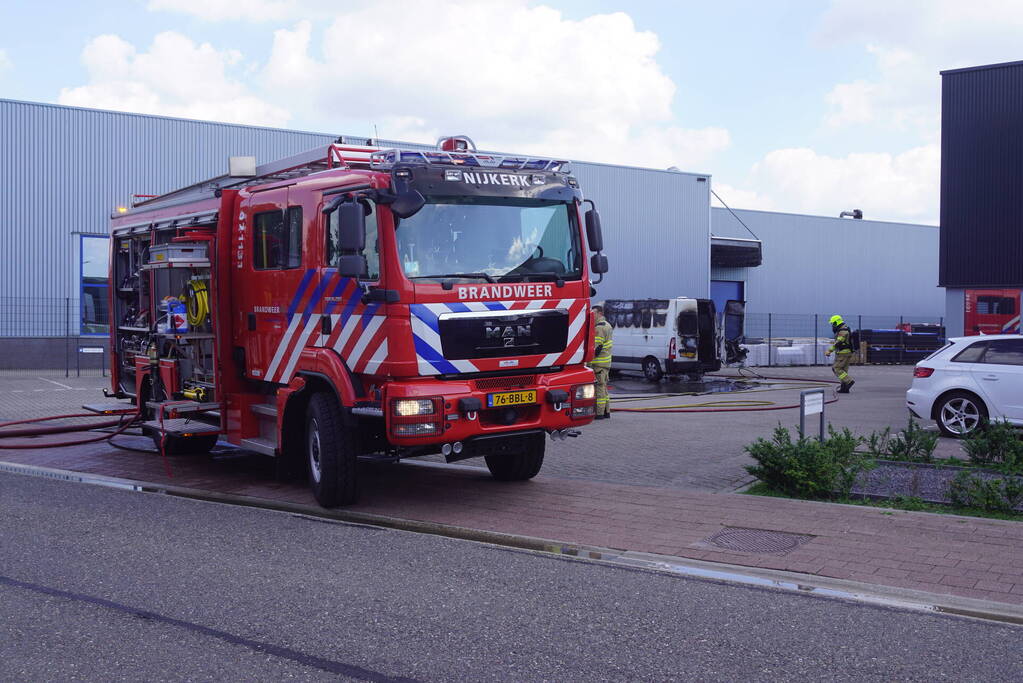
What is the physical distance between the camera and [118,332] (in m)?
13.4

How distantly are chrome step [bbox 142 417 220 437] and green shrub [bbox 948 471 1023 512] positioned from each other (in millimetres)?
7271

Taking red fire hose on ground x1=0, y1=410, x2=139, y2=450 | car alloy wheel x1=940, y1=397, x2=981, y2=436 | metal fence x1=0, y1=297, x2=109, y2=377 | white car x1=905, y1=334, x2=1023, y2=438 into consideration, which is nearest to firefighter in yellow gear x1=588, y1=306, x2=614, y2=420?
white car x1=905, y1=334, x2=1023, y2=438

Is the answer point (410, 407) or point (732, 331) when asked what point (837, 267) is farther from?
point (410, 407)

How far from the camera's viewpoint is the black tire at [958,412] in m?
13.4

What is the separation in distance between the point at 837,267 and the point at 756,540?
1869 inches

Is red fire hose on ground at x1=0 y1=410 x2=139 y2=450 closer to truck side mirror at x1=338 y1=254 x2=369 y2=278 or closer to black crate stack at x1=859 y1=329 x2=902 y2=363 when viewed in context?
truck side mirror at x1=338 y1=254 x2=369 y2=278

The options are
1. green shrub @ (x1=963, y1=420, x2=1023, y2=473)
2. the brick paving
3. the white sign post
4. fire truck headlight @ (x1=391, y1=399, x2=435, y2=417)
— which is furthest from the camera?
the white sign post

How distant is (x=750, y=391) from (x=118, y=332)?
14.2 m

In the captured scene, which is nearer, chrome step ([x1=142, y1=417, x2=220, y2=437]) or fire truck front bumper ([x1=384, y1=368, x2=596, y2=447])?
fire truck front bumper ([x1=384, y1=368, x2=596, y2=447])

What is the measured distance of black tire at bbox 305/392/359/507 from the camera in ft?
28.9

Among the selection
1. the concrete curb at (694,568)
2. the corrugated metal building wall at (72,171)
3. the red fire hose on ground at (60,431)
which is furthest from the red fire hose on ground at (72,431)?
the corrugated metal building wall at (72,171)

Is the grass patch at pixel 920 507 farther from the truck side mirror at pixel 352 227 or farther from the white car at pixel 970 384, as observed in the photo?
the white car at pixel 970 384

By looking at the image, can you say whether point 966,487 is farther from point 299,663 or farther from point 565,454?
point 299,663

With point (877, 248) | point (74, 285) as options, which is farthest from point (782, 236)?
point (74, 285)
